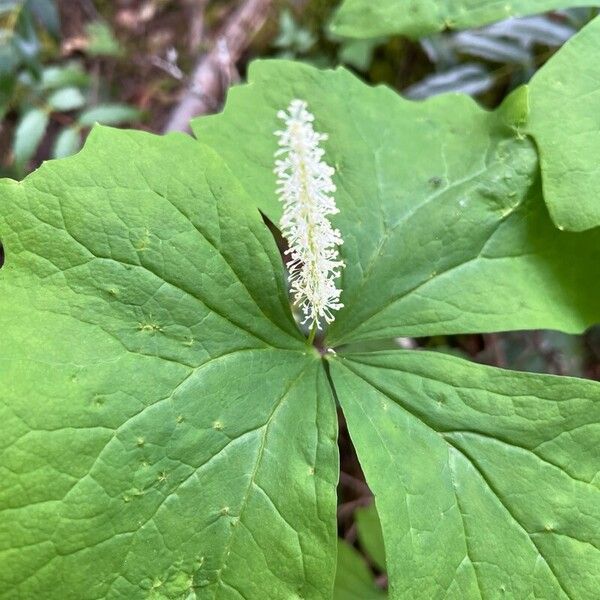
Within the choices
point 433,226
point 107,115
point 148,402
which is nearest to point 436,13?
point 433,226

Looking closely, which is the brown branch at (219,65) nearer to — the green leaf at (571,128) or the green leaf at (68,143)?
the green leaf at (68,143)

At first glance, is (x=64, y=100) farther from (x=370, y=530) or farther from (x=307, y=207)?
(x=370, y=530)

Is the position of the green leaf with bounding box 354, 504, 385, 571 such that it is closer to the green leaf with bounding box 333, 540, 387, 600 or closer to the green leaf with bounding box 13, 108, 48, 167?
the green leaf with bounding box 333, 540, 387, 600

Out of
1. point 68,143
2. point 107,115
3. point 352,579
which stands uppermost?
point 107,115

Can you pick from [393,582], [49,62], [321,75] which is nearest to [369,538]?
[393,582]

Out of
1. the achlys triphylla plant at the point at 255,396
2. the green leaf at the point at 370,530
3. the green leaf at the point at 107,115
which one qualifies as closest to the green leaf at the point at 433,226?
the achlys triphylla plant at the point at 255,396

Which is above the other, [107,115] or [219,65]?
[219,65]
